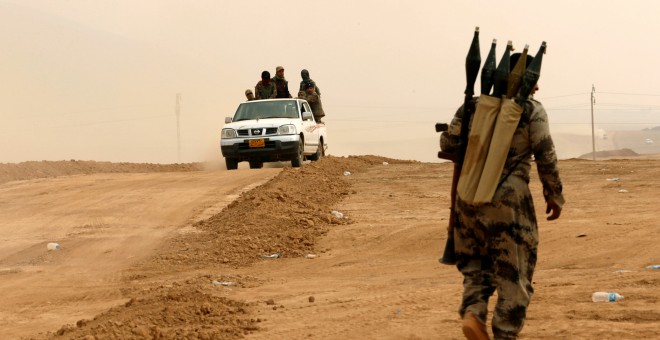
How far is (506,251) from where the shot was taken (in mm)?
6480

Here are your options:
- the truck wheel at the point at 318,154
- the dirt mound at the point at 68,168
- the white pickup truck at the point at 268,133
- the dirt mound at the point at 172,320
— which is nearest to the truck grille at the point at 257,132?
the white pickup truck at the point at 268,133

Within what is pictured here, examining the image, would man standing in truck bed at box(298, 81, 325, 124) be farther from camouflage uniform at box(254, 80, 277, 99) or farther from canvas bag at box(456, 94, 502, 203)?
canvas bag at box(456, 94, 502, 203)

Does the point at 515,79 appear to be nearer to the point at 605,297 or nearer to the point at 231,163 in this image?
the point at 605,297

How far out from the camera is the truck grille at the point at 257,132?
76.7ft

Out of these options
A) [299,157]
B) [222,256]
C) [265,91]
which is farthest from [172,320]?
[265,91]

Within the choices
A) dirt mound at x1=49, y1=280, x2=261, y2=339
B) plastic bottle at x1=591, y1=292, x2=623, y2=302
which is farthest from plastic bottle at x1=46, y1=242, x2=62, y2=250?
plastic bottle at x1=591, y1=292, x2=623, y2=302

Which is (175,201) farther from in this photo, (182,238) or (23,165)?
(23,165)

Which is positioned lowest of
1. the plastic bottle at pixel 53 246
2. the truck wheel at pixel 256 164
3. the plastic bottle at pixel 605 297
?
the plastic bottle at pixel 53 246

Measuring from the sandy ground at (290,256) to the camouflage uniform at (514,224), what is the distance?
110 centimetres

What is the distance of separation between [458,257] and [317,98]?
798 inches

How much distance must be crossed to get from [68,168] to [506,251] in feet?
86.9

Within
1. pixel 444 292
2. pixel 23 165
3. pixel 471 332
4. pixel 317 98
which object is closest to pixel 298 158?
pixel 317 98

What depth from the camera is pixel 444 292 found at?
9406 millimetres

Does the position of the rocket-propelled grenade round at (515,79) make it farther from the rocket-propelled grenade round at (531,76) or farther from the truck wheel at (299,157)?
the truck wheel at (299,157)
